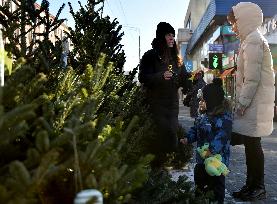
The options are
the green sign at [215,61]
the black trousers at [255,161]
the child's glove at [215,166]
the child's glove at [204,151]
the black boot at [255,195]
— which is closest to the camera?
the child's glove at [215,166]

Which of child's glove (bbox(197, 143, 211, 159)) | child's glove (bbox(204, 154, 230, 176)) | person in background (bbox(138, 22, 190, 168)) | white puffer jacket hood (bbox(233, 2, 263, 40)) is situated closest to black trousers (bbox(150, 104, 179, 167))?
person in background (bbox(138, 22, 190, 168))

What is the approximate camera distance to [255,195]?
15.7ft

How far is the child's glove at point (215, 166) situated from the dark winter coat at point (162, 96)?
1.04 m

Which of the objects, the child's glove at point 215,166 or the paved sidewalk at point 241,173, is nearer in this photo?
the child's glove at point 215,166

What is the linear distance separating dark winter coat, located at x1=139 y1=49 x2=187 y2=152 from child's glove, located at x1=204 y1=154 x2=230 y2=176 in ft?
3.41

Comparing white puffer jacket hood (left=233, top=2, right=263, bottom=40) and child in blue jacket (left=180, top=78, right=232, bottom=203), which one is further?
white puffer jacket hood (left=233, top=2, right=263, bottom=40)

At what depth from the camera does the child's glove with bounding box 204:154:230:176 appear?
13.2ft

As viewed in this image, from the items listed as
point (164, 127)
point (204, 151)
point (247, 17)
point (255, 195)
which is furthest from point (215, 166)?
point (247, 17)

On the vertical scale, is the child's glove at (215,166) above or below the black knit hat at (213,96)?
below

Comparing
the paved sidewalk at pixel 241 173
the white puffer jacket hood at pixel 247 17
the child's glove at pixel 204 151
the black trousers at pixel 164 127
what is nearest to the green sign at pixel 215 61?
the paved sidewalk at pixel 241 173

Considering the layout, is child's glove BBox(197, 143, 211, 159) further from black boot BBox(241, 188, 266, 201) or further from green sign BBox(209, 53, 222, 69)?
green sign BBox(209, 53, 222, 69)

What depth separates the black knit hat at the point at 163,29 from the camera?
16.2 feet

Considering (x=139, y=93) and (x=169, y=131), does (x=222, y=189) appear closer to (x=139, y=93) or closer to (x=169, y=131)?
(x=169, y=131)

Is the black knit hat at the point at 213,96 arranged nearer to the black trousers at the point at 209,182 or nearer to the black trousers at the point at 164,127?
the black trousers at the point at 209,182
